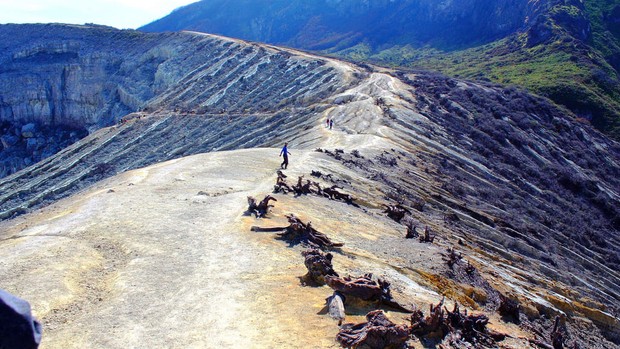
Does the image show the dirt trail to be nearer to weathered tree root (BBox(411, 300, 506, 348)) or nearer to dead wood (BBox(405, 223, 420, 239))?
weathered tree root (BBox(411, 300, 506, 348))

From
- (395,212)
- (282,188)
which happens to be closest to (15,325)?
(282,188)

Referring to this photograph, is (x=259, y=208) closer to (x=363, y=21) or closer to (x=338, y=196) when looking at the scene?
(x=338, y=196)

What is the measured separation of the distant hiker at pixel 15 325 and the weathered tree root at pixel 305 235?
9.01m

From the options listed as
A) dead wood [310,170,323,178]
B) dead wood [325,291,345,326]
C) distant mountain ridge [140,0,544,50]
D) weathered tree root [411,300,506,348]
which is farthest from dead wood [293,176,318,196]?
distant mountain ridge [140,0,544,50]

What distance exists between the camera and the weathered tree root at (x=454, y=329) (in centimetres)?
920

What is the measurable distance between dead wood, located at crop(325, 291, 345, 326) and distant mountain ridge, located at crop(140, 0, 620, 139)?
60866 mm

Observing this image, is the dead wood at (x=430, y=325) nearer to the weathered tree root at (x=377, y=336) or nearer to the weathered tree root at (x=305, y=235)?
the weathered tree root at (x=377, y=336)

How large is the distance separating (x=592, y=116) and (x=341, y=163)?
5146cm

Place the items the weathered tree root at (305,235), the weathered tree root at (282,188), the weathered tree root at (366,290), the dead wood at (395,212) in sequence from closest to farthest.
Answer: the weathered tree root at (366,290), the weathered tree root at (305,235), the weathered tree root at (282,188), the dead wood at (395,212)

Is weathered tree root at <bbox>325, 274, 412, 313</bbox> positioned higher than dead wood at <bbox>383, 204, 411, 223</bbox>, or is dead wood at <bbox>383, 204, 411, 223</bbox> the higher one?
weathered tree root at <bbox>325, 274, 412, 313</bbox>

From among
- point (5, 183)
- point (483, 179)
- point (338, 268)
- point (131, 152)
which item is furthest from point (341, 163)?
point (5, 183)

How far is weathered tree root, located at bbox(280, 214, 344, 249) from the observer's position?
1393 cm

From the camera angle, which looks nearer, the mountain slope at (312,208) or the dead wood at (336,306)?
the dead wood at (336,306)

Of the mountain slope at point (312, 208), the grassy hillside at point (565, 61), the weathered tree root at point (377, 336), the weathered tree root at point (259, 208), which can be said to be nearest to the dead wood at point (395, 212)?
the mountain slope at point (312, 208)
